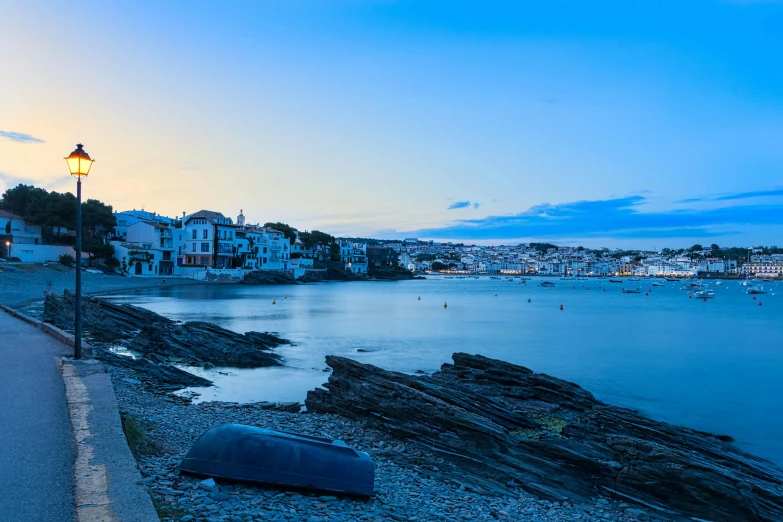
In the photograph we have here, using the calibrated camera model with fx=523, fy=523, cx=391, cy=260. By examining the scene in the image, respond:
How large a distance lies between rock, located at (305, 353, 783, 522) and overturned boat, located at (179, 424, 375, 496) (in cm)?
377

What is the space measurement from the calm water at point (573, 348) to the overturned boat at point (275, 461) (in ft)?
37.0

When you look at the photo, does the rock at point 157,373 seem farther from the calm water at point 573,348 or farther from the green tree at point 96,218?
the green tree at point 96,218

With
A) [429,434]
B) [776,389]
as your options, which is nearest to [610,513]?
[429,434]

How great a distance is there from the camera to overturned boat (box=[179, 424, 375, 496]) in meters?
7.45

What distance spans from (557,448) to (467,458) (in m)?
2.32

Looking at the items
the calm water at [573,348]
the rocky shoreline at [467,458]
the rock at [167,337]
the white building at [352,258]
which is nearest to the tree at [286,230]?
the white building at [352,258]

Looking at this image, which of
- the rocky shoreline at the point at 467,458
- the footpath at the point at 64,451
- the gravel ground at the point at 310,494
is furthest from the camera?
the rocky shoreline at the point at 467,458

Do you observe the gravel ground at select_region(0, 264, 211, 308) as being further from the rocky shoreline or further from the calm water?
the rocky shoreline

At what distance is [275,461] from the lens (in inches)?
296

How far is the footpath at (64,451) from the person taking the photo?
5.71 meters

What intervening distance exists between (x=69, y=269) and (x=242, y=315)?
38447mm

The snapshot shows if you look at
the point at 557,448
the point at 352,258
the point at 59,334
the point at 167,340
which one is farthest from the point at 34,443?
the point at 352,258

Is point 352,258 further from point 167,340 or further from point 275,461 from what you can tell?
point 275,461

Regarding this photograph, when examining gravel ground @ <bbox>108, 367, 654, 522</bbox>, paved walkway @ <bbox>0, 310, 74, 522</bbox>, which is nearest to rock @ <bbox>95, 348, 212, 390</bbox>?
gravel ground @ <bbox>108, 367, 654, 522</bbox>
